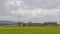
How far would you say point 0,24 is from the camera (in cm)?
4903

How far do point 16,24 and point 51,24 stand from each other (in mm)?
9542

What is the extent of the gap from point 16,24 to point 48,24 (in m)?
8.72

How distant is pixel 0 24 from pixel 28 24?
7.78 meters

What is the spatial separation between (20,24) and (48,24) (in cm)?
755

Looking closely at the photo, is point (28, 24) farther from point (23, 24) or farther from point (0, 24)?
point (0, 24)

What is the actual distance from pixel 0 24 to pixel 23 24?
20.8 ft

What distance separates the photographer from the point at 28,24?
5044 cm

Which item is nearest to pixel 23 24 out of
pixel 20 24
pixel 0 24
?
pixel 20 24

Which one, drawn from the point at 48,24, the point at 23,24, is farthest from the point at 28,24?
the point at 48,24

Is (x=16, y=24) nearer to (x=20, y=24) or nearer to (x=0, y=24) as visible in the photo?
(x=20, y=24)

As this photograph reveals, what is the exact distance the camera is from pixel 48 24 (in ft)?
159

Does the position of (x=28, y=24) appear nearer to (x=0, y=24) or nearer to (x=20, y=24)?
(x=20, y=24)

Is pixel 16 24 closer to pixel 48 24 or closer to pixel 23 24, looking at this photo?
pixel 23 24

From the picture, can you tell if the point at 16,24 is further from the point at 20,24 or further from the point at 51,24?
the point at 51,24
